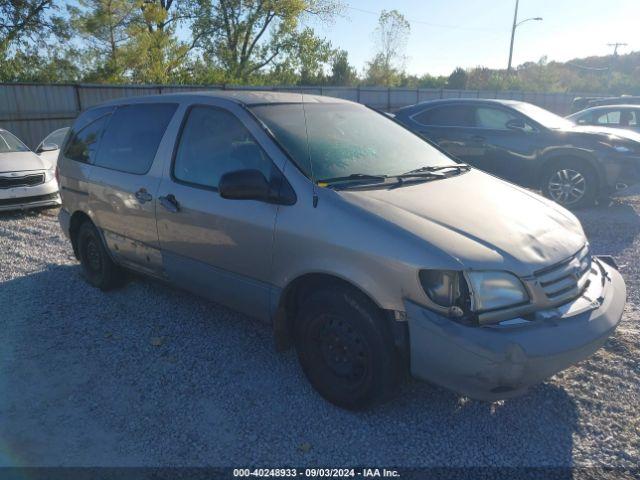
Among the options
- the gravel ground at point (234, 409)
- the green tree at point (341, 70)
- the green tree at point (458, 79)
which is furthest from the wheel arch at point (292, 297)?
the green tree at point (458, 79)

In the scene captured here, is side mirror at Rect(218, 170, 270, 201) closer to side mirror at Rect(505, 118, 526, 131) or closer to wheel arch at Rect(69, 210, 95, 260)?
wheel arch at Rect(69, 210, 95, 260)

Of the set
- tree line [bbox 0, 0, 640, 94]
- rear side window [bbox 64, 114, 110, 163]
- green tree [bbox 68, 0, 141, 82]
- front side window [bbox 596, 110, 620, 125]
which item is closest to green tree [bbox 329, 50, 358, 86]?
tree line [bbox 0, 0, 640, 94]

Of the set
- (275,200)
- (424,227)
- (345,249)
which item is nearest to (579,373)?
(424,227)

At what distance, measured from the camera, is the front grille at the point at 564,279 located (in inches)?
104

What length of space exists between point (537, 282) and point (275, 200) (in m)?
1.54

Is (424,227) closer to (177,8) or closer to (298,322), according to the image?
(298,322)

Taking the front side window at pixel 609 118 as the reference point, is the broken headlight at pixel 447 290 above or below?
below

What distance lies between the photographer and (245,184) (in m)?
3.04

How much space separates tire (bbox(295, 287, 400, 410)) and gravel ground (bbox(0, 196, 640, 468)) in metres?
0.18

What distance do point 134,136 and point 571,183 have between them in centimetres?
671

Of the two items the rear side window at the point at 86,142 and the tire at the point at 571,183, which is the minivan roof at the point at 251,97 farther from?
the tire at the point at 571,183

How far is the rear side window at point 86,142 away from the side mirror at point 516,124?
6290 mm

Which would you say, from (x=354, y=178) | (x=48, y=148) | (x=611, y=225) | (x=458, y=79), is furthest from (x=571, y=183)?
(x=458, y=79)

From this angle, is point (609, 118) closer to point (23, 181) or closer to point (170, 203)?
point (170, 203)
